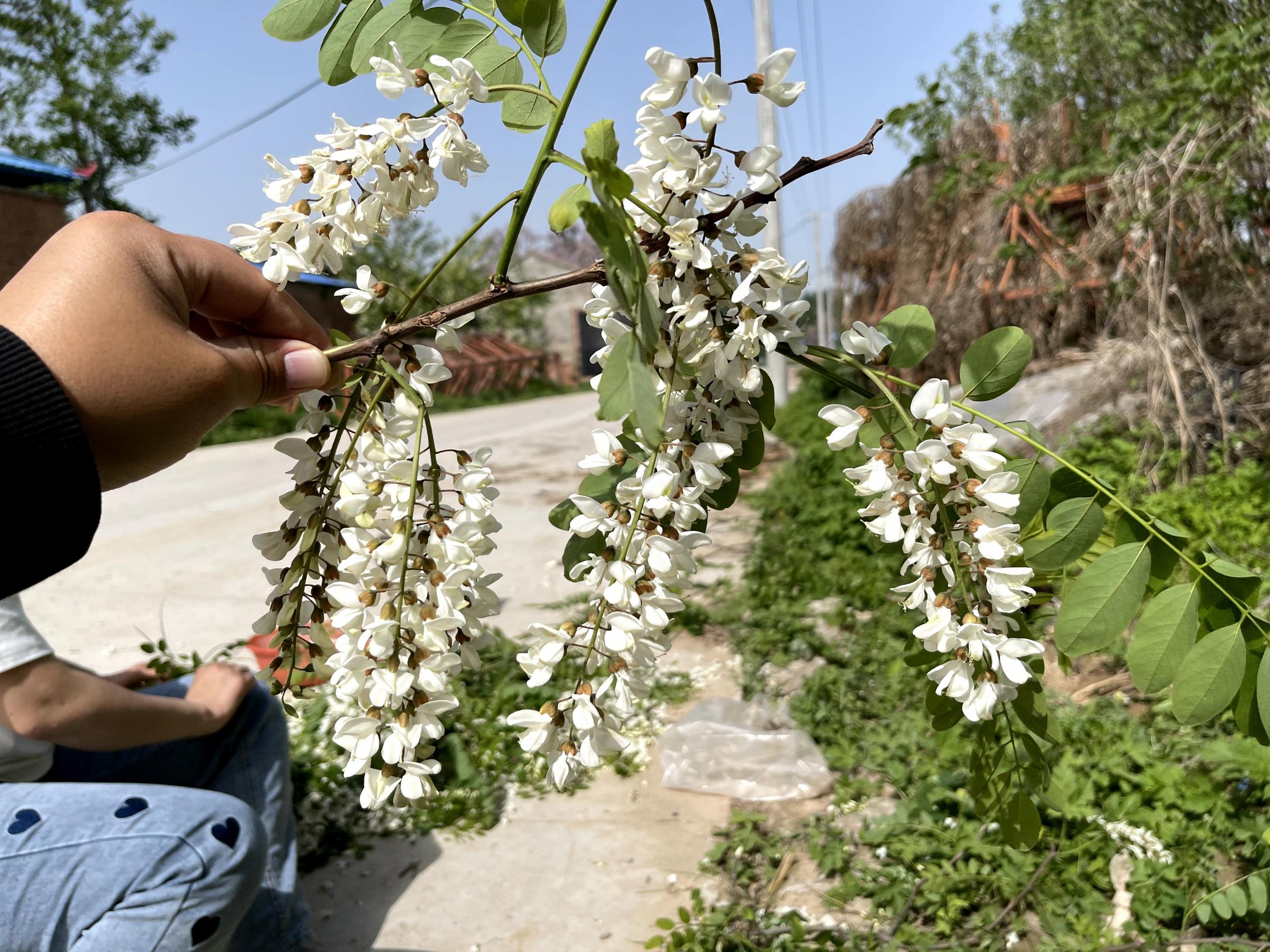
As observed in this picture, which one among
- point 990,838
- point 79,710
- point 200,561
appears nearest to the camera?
point 79,710

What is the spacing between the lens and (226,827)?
1.70 metres

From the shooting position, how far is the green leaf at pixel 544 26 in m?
0.74

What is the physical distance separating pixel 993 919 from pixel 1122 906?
309 mm

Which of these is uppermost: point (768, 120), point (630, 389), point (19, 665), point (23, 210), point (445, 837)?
point (23, 210)

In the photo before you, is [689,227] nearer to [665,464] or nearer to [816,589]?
[665,464]

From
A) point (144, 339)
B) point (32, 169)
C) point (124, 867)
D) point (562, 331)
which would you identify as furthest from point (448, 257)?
point (562, 331)

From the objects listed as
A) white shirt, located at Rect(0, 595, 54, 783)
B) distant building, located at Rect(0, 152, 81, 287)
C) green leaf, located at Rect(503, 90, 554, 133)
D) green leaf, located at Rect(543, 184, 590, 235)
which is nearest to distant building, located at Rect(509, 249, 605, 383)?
distant building, located at Rect(0, 152, 81, 287)

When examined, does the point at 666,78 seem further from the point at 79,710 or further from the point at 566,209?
the point at 79,710

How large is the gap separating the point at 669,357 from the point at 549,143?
0.18 meters

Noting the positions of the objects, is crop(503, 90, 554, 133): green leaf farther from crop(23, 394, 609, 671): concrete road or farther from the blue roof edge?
A: the blue roof edge

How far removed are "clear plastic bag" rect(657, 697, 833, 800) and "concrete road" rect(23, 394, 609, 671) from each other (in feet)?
4.76

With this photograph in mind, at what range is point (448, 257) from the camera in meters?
0.73

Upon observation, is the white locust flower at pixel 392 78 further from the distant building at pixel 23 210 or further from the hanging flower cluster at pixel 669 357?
the distant building at pixel 23 210

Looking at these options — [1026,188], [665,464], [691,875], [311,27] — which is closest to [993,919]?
[691,875]
